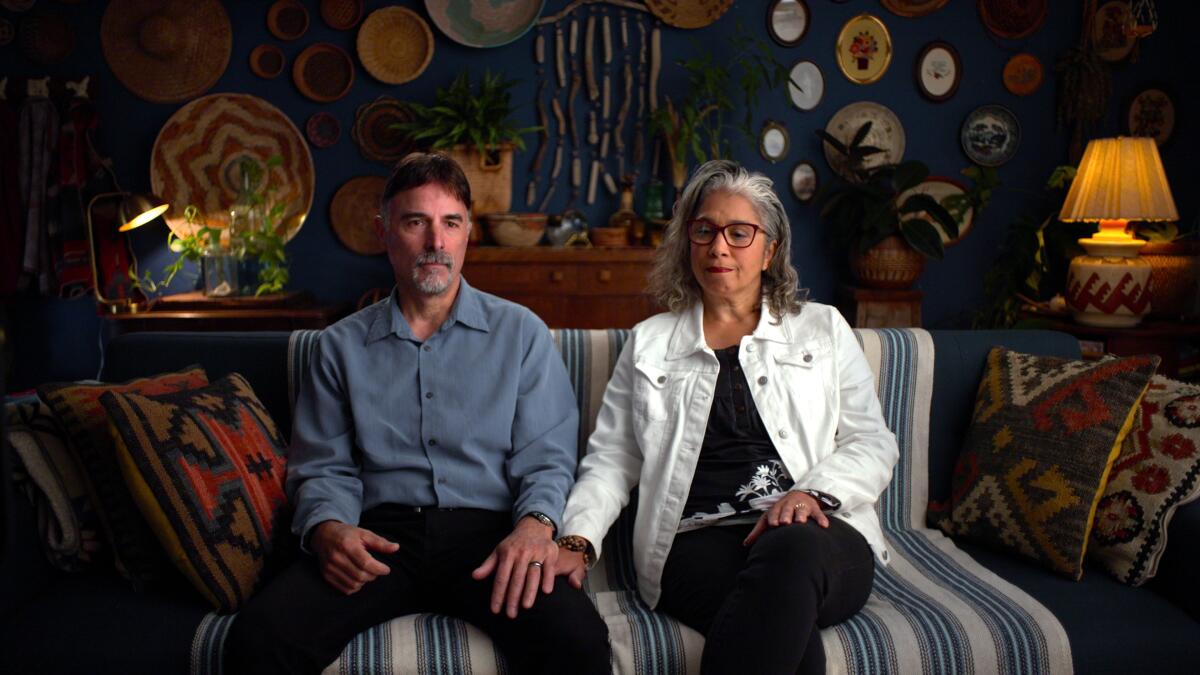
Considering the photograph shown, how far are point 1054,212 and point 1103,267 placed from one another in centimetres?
124

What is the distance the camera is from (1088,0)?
4305 millimetres

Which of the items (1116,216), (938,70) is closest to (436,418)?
(1116,216)

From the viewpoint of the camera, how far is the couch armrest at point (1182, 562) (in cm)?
158

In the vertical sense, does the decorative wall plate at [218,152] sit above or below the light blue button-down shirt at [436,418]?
above

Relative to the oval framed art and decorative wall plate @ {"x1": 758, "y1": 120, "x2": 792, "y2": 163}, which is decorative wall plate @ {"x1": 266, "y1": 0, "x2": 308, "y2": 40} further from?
the oval framed art

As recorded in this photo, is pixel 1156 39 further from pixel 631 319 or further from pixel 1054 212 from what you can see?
pixel 631 319

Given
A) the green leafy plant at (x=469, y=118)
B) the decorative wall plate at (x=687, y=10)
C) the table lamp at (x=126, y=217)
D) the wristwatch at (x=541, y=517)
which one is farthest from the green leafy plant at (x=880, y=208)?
the table lamp at (x=126, y=217)

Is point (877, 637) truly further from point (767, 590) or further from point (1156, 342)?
point (1156, 342)

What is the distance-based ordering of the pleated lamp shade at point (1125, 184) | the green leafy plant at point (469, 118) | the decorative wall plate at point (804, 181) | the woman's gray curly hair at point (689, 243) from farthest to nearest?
the decorative wall plate at point (804, 181)
the green leafy plant at point (469, 118)
the pleated lamp shade at point (1125, 184)
the woman's gray curly hair at point (689, 243)

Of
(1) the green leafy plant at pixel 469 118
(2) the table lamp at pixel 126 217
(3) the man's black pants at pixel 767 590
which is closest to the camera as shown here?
(3) the man's black pants at pixel 767 590

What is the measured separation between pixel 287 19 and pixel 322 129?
1.72 feet

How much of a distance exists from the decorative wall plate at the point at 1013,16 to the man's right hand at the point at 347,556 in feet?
13.3

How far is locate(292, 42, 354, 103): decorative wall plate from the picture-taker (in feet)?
13.9

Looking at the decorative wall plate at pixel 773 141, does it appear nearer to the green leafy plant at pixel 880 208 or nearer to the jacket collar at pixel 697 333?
the green leafy plant at pixel 880 208
